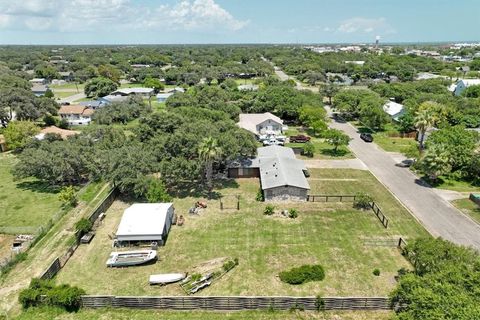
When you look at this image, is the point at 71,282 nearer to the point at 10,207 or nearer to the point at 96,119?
the point at 10,207

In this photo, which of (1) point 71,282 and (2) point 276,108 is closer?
(1) point 71,282

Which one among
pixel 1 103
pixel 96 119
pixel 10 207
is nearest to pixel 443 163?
pixel 10 207

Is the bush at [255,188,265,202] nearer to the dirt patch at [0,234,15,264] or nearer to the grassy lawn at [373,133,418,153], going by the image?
the dirt patch at [0,234,15,264]

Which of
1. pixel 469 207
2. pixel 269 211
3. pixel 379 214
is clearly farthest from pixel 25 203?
pixel 469 207

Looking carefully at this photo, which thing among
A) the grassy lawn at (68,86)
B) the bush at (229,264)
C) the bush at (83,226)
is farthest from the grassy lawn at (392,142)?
the grassy lawn at (68,86)

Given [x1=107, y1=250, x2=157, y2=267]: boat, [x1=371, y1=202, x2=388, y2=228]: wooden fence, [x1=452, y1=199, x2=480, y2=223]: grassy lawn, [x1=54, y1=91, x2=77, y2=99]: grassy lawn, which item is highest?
[x1=54, y1=91, x2=77, y2=99]: grassy lawn

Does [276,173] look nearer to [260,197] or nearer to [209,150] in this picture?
[260,197]

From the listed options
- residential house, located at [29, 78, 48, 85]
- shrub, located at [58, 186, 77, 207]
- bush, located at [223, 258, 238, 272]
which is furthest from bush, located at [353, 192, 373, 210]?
residential house, located at [29, 78, 48, 85]
